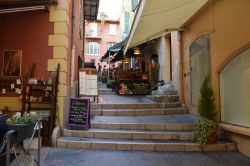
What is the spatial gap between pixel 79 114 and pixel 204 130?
3.20 metres

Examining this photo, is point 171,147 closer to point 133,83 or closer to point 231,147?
point 231,147

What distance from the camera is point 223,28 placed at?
21.4 ft

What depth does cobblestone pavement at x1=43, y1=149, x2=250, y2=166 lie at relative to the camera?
494 centimetres

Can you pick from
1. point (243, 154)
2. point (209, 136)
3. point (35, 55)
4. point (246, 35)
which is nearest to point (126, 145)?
point (209, 136)

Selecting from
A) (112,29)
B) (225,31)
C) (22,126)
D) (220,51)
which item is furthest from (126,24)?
(22,126)

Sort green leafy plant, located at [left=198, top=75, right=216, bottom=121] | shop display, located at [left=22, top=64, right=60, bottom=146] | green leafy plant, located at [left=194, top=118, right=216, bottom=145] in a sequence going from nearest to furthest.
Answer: green leafy plant, located at [left=194, top=118, right=216, bottom=145]
shop display, located at [left=22, top=64, right=60, bottom=146]
green leafy plant, located at [left=198, top=75, right=216, bottom=121]

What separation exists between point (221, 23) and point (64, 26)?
4.07 m

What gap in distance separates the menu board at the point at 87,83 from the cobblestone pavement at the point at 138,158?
12.0ft

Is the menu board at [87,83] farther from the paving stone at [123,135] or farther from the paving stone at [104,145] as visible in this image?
the paving stone at [104,145]

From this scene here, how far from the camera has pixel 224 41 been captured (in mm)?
6461

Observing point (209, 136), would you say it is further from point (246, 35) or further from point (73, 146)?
point (73, 146)

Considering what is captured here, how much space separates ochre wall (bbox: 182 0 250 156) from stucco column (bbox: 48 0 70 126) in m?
3.99

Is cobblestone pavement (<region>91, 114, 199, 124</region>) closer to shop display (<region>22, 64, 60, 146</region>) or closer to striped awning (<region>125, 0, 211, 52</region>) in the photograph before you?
shop display (<region>22, 64, 60, 146</region>)

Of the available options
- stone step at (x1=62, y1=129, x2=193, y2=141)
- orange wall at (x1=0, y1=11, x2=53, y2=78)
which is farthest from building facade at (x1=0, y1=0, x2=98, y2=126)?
stone step at (x1=62, y1=129, x2=193, y2=141)
